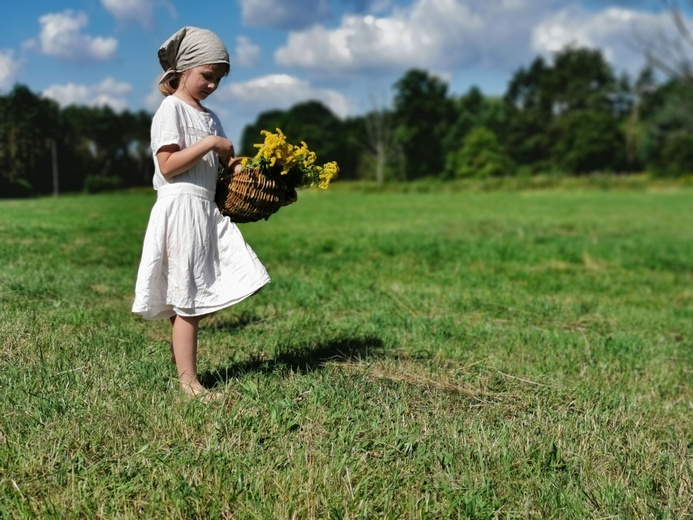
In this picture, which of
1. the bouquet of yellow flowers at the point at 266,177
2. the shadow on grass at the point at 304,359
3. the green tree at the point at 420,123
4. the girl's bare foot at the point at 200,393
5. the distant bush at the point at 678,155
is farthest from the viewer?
the green tree at the point at 420,123

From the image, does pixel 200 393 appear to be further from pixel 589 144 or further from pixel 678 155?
pixel 589 144

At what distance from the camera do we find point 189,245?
3717mm

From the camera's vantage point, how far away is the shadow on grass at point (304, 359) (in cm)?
409

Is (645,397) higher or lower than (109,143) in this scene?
lower

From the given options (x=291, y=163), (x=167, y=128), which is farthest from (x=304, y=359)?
(x=167, y=128)

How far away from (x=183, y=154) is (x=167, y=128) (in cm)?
15

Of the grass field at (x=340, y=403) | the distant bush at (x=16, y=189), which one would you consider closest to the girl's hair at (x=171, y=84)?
the grass field at (x=340, y=403)

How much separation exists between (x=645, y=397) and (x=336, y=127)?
8594 cm

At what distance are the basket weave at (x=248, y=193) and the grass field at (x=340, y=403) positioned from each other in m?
0.88

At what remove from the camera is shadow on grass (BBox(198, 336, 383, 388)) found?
4.09m

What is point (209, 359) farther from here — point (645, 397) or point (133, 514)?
point (645, 397)

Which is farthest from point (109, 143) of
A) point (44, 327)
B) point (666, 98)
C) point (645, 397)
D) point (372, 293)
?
point (666, 98)

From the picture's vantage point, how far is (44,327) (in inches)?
177

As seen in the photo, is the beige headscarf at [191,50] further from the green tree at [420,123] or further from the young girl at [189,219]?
the green tree at [420,123]
